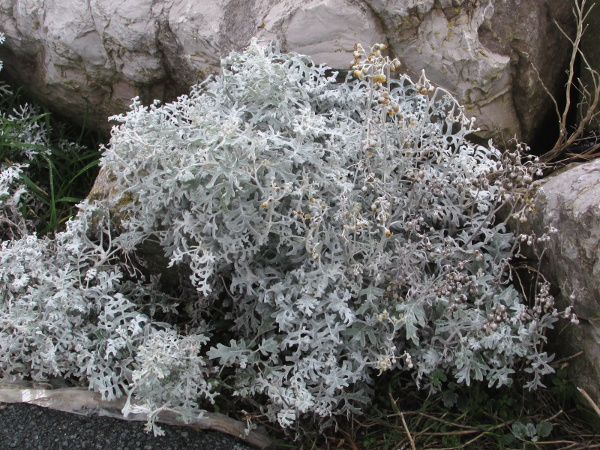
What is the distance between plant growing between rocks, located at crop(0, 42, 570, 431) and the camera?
2.56 m

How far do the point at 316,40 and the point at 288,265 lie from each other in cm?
116

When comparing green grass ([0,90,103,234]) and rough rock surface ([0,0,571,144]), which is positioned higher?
rough rock surface ([0,0,571,144])

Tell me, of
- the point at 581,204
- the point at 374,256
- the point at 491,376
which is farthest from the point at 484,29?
the point at 491,376

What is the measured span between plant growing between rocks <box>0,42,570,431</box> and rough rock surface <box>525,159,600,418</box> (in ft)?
0.47

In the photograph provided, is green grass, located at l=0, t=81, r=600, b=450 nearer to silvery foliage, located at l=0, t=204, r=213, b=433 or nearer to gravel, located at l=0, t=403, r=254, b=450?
gravel, located at l=0, t=403, r=254, b=450

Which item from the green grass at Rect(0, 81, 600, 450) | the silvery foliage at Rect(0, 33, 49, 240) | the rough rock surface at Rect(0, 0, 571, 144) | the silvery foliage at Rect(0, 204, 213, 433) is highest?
Answer: the rough rock surface at Rect(0, 0, 571, 144)

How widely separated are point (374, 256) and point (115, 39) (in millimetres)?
1975

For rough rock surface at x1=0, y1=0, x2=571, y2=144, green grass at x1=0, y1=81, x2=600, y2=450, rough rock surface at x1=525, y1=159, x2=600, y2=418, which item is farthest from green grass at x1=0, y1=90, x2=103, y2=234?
rough rock surface at x1=525, y1=159, x2=600, y2=418

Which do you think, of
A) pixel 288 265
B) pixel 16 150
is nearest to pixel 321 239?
pixel 288 265

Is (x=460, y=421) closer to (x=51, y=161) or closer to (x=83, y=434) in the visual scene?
(x=83, y=434)

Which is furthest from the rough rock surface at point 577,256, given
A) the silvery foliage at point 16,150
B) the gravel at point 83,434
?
the silvery foliage at point 16,150

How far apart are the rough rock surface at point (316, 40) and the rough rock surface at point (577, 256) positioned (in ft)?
2.34

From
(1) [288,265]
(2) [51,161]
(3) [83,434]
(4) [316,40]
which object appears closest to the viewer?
(3) [83,434]

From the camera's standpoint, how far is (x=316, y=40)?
3.11 m
